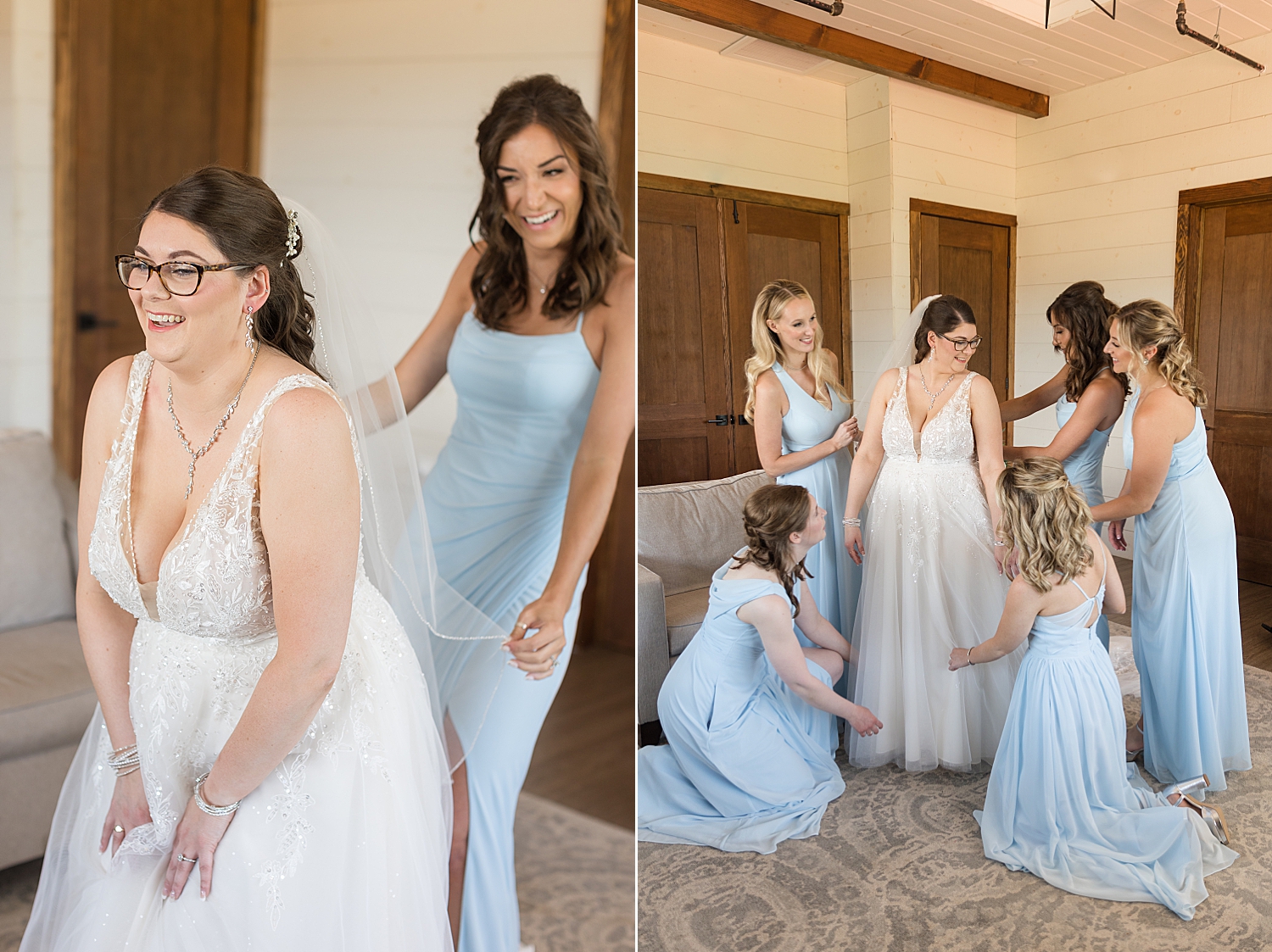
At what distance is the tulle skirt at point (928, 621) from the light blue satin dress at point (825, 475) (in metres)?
0.04

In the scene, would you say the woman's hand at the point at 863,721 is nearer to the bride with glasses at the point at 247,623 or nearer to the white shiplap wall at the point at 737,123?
the bride with glasses at the point at 247,623

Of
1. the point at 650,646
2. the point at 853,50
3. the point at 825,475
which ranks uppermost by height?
the point at 853,50

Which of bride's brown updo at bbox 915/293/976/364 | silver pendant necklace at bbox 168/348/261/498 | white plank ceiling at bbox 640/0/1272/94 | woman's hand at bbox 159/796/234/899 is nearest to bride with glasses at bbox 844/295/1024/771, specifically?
bride's brown updo at bbox 915/293/976/364

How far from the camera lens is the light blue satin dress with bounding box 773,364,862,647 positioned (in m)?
1.32

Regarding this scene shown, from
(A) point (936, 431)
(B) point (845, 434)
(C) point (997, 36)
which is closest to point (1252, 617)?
(A) point (936, 431)

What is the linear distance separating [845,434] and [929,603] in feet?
0.97

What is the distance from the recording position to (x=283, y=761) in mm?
1103

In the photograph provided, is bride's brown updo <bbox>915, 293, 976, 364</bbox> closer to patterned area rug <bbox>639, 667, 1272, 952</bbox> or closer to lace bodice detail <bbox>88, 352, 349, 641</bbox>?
patterned area rug <bbox>639, 667, 1272, 952</bbox>

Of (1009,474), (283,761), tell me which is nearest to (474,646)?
(283,761)

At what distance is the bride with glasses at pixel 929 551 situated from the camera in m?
1.25

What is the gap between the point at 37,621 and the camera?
1.26 m

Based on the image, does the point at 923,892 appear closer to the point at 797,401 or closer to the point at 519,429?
the point at 797,401

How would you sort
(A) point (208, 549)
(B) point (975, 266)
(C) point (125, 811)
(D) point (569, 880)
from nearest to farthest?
(A) point (208, 549)
(C) point (125, 811)
(B) point (975, 266)
(D) point (569, 880)

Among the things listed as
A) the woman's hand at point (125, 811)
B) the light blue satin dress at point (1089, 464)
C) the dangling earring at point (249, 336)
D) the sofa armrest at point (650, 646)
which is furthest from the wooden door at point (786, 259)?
the woman's hand at point (125, 811)
